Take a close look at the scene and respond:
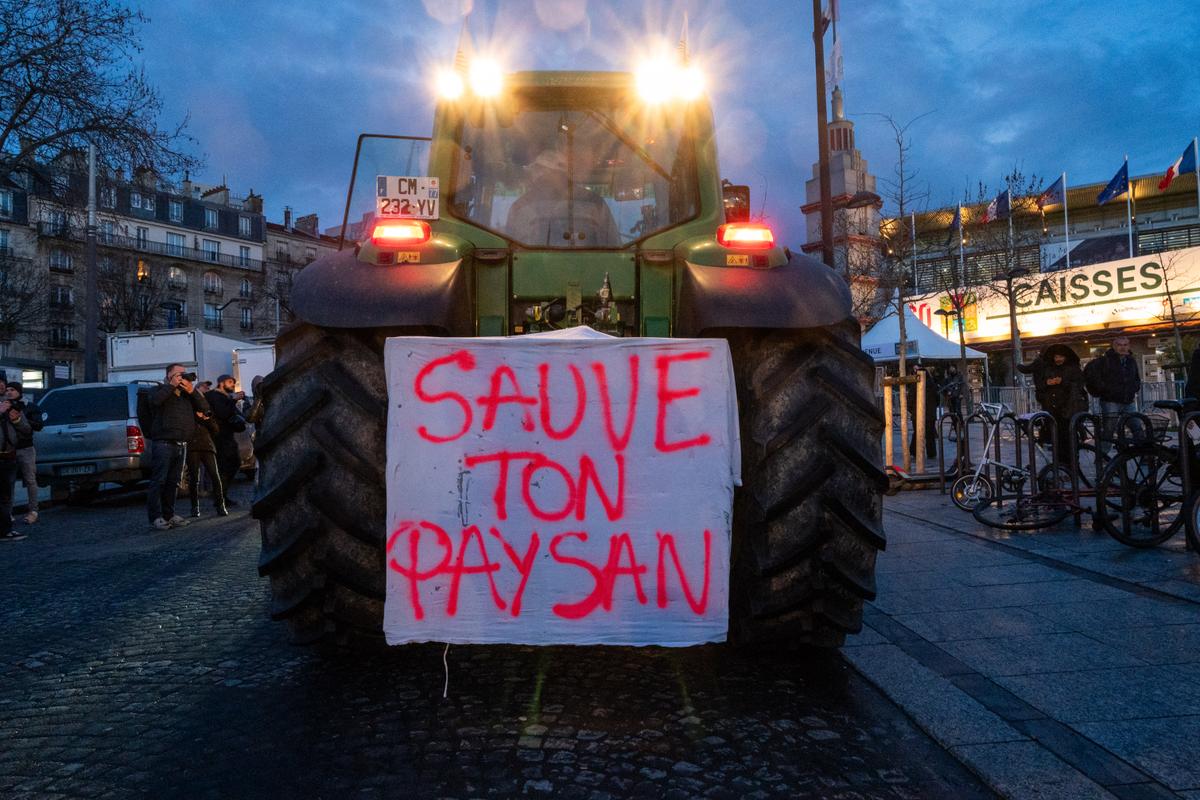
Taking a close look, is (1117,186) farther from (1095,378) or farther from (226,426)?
(226,426)

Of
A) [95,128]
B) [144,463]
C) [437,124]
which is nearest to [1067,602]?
[437,124]

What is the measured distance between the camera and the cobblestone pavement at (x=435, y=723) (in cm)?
256

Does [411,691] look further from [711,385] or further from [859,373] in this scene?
[859,373]

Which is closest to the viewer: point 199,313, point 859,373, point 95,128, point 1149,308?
point 859,373

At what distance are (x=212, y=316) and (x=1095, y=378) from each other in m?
69.5

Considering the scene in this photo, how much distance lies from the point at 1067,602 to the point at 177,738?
4.38m

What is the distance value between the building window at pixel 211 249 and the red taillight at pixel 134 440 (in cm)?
6331

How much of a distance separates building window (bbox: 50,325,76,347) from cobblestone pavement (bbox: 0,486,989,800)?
6282 cm

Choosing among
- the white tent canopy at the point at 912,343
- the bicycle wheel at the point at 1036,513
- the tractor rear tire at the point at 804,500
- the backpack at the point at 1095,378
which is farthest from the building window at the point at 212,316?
the tractor rear tire at the point at 804,500

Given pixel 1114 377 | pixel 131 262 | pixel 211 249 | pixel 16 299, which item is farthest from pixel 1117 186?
pixel 211 249

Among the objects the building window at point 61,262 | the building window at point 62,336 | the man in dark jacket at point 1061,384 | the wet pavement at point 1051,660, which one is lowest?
the wet pavement at point 1051,660

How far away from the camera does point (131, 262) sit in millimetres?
48062

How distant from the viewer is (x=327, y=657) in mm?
3842

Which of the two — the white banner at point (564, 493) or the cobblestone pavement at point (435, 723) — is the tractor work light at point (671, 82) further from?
the cobblestone pavement at point (435, 723)
